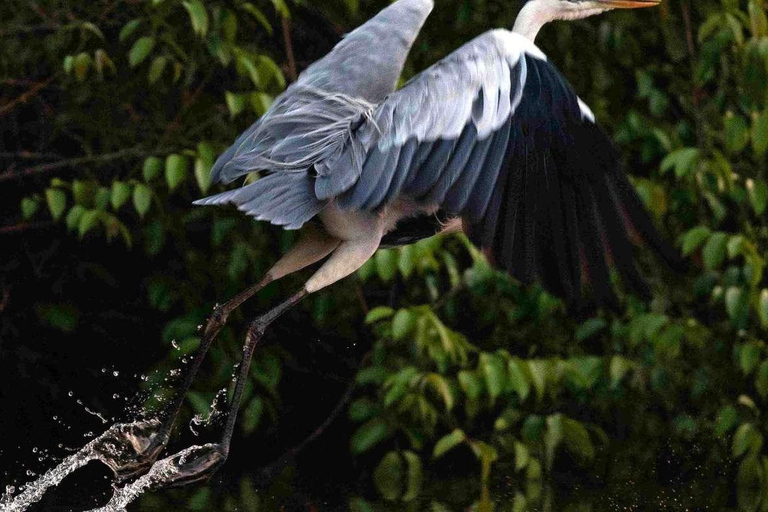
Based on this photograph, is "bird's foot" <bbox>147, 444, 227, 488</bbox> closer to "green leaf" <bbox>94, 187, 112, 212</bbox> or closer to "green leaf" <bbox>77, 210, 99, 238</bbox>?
"green leaf" <bbox>77, 210, 99, 238</bbox>

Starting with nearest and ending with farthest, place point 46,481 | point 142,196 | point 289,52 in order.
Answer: point 46,481 < point 142,196 < point 289,52

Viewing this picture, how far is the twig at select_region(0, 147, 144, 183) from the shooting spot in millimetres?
5316

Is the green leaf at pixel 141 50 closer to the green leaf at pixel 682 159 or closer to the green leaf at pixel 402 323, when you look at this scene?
the green leaf at pixel 402 323

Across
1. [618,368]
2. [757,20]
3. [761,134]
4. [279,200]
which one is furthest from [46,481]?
[757,20]

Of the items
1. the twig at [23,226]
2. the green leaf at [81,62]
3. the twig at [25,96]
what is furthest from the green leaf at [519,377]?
the twig at [25,96]

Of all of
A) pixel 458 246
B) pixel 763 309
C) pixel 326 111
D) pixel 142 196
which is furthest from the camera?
pixel 458 246

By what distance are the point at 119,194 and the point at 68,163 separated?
655 mm

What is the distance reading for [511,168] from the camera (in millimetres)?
3135

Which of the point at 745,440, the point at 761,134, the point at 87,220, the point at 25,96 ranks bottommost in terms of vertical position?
the point at 745,440

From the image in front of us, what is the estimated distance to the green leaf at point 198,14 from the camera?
4.65 m

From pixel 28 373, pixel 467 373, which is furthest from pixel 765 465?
pixel 28 373

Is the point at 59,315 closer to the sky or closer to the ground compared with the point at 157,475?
closer to the ground

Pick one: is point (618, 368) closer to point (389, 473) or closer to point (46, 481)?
point (389, 473)

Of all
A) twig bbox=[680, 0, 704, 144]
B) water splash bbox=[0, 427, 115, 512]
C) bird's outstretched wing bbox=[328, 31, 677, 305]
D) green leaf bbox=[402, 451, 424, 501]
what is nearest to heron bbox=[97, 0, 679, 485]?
bird's outstretched wing bbox=[328, 31, 677, 305]
